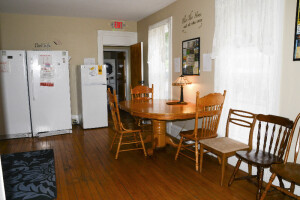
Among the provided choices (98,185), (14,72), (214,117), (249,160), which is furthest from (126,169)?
(14,72)

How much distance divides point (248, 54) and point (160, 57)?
2.21m

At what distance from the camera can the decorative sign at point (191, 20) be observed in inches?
133

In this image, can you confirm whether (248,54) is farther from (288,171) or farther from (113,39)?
(113,39)

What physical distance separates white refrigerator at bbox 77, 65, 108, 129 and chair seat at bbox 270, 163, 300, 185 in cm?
368

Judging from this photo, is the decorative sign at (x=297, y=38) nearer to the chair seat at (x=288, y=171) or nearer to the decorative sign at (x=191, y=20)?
the chair seat at (x=288, y=171)

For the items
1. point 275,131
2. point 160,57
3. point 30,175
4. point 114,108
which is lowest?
point 30,175

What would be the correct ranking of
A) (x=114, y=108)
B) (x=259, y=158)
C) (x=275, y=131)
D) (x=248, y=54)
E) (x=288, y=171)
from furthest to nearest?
(x=114, y=108)
(x=248, y=54)
(x=275, y=131)
(x=259, y=158)
(x=288, y=171)

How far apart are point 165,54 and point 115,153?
2147 mm

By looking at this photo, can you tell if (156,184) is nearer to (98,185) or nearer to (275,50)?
(98,185)

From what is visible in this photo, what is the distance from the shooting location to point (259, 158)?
2.05m

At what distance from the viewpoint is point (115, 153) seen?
3377 mm

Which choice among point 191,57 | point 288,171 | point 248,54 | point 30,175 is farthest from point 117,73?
point 288,171

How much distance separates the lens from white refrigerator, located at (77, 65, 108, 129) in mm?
4645

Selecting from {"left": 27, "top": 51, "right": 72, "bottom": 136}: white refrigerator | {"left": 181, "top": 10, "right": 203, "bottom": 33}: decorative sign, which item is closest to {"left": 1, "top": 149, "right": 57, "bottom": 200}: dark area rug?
{"left": 27, "top": 51, "right": 72, "bottom": 136}: white refrigerator
